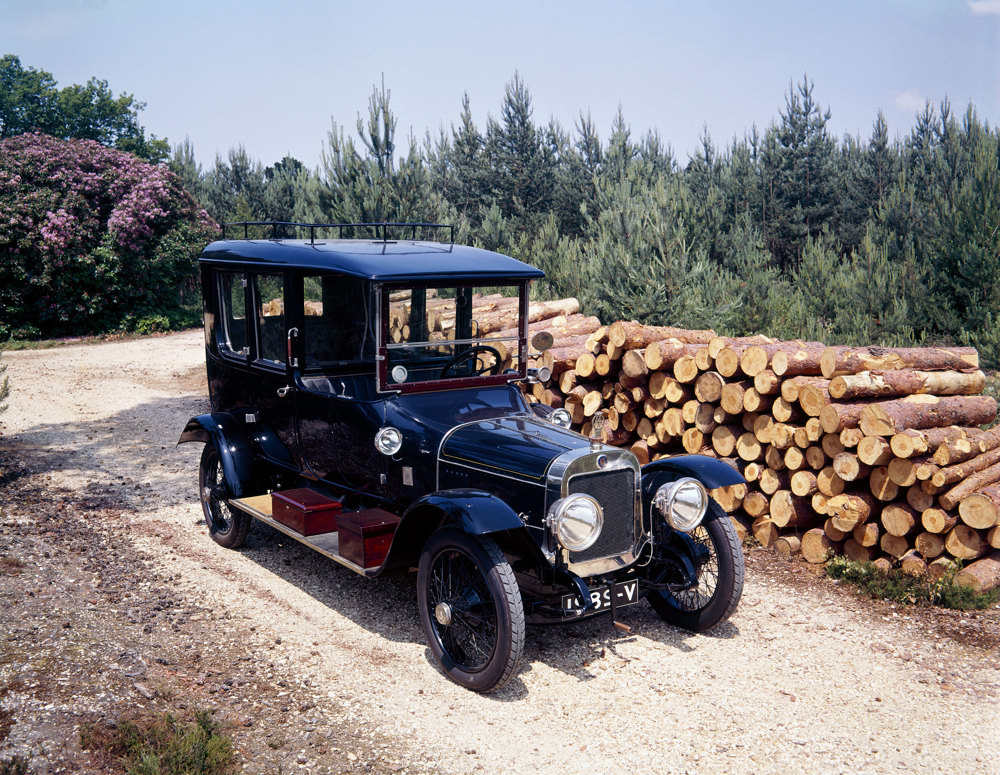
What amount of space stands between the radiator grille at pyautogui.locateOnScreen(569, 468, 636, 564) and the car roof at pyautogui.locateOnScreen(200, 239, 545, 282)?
168 centimetres

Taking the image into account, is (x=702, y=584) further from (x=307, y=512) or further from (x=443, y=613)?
(x=307, y=512)

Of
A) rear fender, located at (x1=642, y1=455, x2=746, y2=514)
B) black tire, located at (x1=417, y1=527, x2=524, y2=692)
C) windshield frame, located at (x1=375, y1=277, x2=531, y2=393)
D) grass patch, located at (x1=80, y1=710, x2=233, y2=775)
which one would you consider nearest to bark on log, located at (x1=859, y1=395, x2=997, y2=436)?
rear fender, located at (x1=642, y1=455, x2=746, y2=514)

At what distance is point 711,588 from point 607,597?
1.28 m

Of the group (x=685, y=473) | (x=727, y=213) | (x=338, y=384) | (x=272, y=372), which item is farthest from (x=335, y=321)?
(x=727, y=213)

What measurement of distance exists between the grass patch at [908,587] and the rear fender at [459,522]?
2888 mm

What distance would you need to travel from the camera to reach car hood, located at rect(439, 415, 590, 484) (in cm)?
489

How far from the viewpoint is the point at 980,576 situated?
19.3 feet

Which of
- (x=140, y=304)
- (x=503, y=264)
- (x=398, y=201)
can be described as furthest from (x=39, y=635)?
(x=140, y=304)

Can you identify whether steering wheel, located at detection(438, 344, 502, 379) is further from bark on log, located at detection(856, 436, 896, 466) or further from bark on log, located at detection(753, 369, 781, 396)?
bark on log, located at detection(856, 436, 896, 466)

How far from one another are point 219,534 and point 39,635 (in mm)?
2014

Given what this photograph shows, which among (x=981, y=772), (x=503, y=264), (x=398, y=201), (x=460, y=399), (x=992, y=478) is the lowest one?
(x=981, y=772)

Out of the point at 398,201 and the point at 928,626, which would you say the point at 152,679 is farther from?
the point at 398,201

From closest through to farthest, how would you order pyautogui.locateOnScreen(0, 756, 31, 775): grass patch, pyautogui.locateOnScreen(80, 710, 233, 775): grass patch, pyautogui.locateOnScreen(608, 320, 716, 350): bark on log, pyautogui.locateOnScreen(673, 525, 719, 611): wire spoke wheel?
pyautogui.locateOnScreen(0, 756, 31, 775): grass patch → pyautogui.locateOnScreen(80, 710, 233, 775): grass patch → pyautogui.locateOnScreen(673, 525, 719, 611): wire spoke wheel → pyautogui.locateOnScreen(608, 320, 716, 350): bark on log

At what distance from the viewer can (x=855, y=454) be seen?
6434 mm
